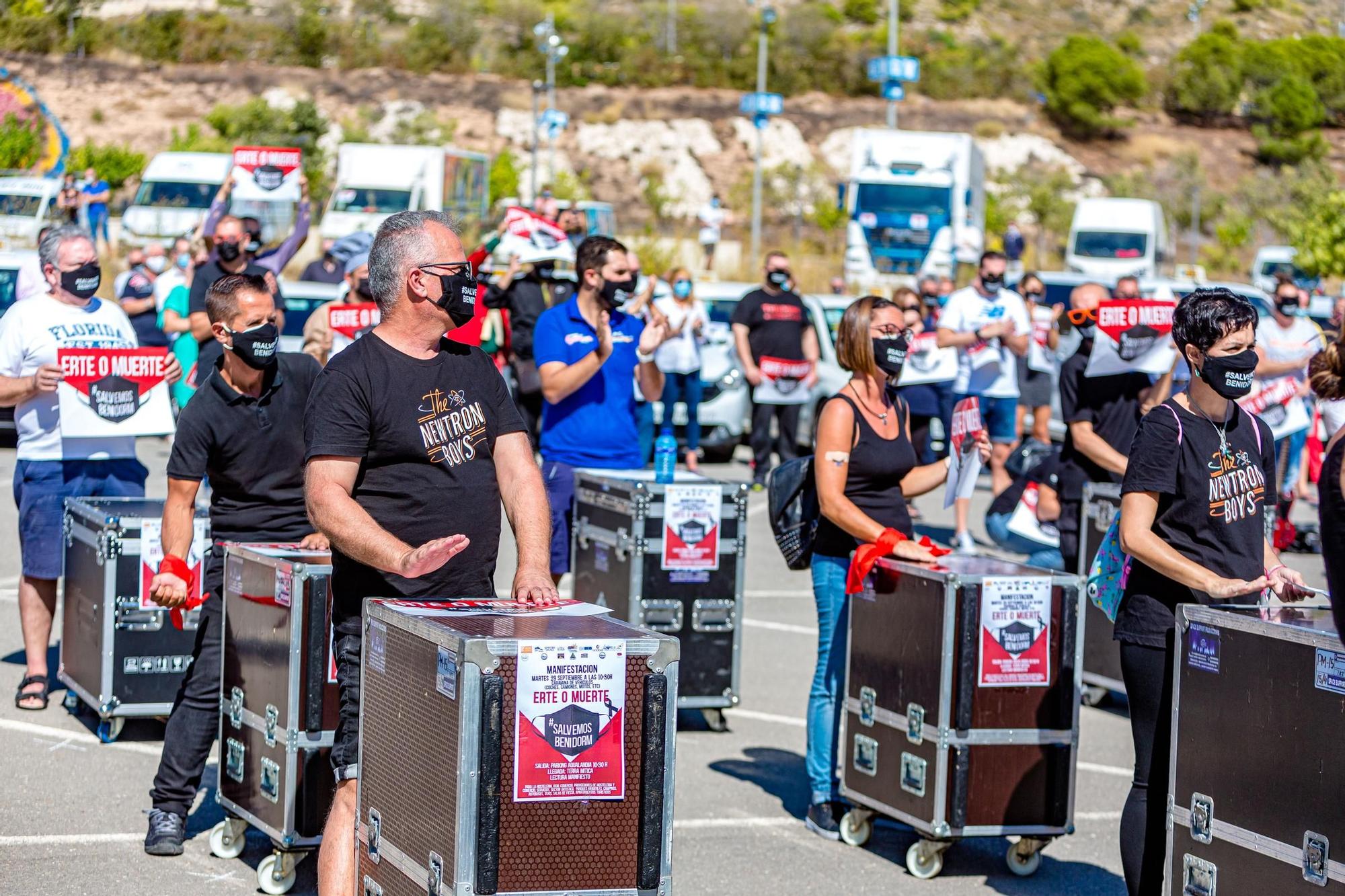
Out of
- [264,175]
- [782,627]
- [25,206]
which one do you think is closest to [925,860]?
[782,627]

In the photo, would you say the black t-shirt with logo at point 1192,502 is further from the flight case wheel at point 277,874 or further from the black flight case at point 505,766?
the flight case wheel at point 277,874

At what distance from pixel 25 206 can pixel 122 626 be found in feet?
77.8

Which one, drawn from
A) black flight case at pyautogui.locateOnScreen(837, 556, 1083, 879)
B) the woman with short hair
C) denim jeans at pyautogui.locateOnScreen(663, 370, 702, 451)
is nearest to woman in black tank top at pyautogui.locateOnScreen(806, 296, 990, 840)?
black flight case at pyautogui.locateOnScreen(837, 556, 1083, 879)

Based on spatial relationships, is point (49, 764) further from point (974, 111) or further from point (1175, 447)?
point (974, 111)

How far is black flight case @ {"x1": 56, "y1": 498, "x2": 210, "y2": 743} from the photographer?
23.6 feet

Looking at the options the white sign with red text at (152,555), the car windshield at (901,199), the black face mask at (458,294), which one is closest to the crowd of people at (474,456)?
the black face mask at (458,294)

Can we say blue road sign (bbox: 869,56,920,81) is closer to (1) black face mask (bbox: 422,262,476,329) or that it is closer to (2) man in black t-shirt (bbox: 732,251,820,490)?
(2) man in black t-shirt (bbox: 732,251,820,490)

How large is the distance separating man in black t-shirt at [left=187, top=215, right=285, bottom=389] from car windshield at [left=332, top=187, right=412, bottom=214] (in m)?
22.5

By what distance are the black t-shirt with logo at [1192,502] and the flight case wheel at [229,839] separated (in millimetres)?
3192

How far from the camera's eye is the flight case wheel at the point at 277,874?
18.3 feet

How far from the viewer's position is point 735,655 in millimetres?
8094

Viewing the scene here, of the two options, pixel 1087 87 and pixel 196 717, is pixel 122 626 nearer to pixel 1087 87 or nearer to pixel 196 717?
pixel 196 717

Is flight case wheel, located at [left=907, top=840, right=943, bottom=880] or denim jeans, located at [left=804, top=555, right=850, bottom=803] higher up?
denim jeans, located at [left=804, top=555, right=850, bottom=803]

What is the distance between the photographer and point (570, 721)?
3.96 metres
